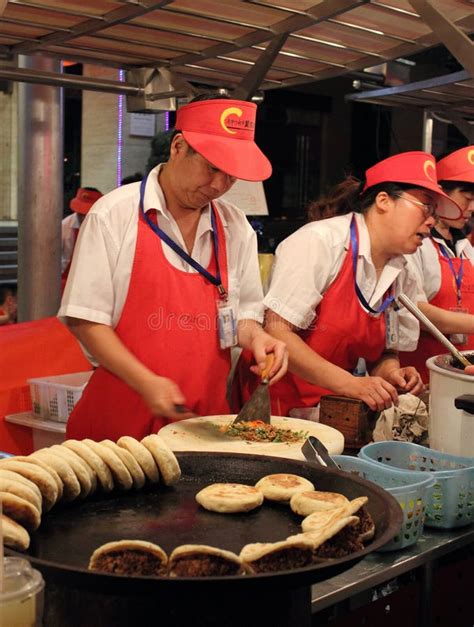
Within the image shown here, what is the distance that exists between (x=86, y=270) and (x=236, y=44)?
4.18ft

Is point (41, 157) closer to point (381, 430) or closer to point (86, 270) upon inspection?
point (86, 270)

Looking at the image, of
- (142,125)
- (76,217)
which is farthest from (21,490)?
(142,125)

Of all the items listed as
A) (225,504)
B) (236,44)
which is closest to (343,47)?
(236,44)

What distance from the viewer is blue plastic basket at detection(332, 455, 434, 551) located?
2041 millimetres

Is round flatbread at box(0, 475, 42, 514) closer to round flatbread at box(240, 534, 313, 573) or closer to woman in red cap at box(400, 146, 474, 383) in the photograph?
round flatbread at box(240, 534, 313, 573)

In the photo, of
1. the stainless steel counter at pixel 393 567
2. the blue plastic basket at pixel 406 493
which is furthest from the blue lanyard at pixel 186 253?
the stainless steel counter at pixel 393 567

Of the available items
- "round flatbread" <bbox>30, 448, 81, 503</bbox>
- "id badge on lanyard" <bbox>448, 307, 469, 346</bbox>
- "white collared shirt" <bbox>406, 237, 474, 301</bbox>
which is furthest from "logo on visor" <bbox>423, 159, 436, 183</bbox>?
"round flatbread" <bbox>30, 448, 81, 503</bbox>

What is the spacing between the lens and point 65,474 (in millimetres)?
1712

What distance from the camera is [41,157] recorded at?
517 cm

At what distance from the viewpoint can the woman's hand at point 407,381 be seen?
3.10 m

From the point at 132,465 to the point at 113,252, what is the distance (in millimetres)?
1070

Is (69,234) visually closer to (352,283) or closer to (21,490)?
(352,283)

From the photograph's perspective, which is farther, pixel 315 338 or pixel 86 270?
pixel 315 338

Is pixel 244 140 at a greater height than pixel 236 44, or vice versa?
pixel 236 44
